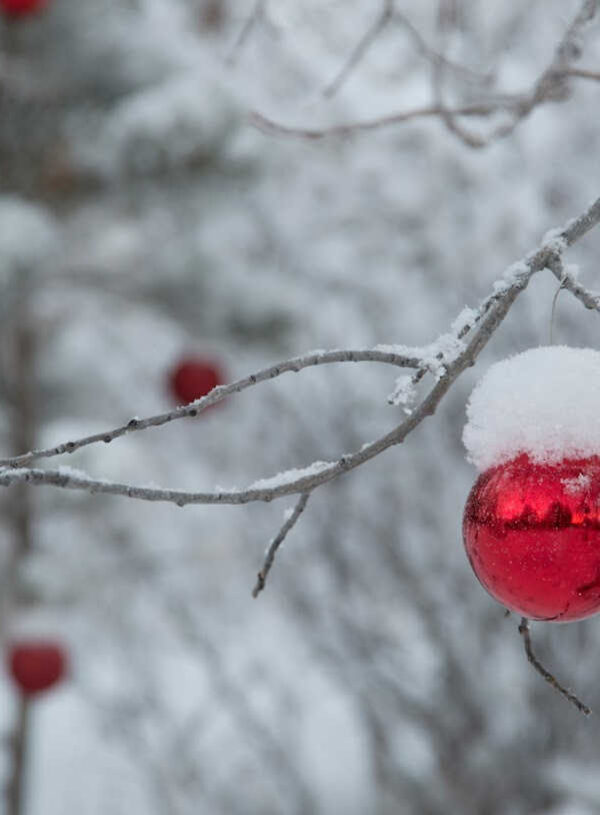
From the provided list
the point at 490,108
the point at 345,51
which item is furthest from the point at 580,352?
the point at 345,51

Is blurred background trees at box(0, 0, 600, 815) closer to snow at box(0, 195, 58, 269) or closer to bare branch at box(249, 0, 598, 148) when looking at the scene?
snow at box(0, 195, 58, 269)

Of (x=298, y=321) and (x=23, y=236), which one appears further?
(x=298, y=321)

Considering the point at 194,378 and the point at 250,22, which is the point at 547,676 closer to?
the point at 250,22

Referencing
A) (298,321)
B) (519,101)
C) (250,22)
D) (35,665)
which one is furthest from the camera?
(298,321)

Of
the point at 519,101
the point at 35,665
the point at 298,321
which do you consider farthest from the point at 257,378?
the point at 298,321

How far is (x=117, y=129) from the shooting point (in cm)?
297

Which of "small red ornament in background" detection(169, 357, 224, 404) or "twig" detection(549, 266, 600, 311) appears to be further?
"small red ornament in background" detection(169, 357, 224, 404)

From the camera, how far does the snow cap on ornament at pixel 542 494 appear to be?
587mm

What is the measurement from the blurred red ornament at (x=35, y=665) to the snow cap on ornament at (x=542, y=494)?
8.15ft

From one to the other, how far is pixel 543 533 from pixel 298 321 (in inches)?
109

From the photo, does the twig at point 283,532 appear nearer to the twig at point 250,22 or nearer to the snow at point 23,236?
the twig at point 250,22

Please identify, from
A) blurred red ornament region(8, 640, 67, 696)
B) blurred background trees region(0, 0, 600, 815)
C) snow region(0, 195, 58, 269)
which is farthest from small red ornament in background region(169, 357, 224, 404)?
blurred red ornament region(8, 640, 67, 696)

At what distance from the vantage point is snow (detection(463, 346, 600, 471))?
1.96 ft

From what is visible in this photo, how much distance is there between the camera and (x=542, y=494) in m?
0.59
